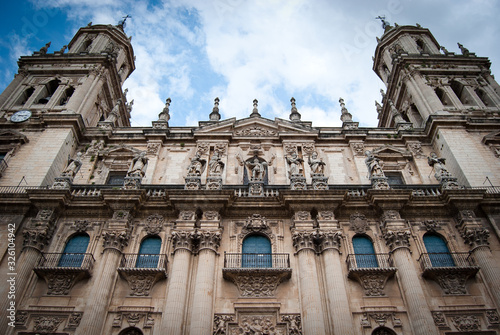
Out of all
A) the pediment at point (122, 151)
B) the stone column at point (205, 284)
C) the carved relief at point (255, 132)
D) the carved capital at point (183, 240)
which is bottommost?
the stone column at point (205, 284)

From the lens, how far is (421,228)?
1709 cm

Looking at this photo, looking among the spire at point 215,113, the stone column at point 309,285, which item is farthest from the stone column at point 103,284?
the spire at point 215,113

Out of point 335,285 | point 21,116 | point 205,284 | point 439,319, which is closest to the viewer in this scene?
point 439,319

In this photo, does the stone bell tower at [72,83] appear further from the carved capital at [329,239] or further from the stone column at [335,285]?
the stone column at [335,285]

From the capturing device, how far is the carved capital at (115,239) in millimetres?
15930

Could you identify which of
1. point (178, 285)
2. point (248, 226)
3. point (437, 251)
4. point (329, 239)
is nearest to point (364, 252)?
point (329, 239)

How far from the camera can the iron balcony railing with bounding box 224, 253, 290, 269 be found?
1561 cm

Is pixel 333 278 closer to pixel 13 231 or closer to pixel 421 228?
pixel 421 228

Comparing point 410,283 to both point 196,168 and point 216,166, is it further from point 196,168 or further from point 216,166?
point 196,168

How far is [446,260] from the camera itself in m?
16.0

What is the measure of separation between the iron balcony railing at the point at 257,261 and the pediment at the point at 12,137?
13.4 meters

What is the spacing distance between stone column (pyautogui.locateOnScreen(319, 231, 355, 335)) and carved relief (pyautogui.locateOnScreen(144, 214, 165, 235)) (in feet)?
22.7

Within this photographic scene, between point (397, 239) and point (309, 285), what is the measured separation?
4318mm

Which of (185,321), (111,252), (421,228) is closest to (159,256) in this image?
(111,252)
